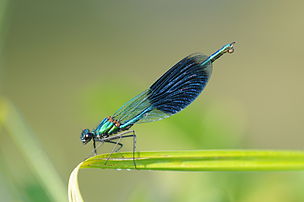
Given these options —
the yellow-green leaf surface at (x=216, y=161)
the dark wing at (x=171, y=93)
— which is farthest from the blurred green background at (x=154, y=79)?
the yellow-green leaf surface at (x=216, y=161)

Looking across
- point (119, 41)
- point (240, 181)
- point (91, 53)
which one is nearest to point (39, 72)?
point (91, 53)

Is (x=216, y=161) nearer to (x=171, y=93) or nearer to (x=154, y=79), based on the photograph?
(x=171, y=93)

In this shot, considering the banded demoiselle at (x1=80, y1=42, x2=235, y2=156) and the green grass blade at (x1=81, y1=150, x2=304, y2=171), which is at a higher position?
the green grass blade at (x1=81, y1=150, x2=304, y2=171)

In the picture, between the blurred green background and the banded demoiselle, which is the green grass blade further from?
the banded demoiselle

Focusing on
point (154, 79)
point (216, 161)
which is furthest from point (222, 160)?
point (154, 79)

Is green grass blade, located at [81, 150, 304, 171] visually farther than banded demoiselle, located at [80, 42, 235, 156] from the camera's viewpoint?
No

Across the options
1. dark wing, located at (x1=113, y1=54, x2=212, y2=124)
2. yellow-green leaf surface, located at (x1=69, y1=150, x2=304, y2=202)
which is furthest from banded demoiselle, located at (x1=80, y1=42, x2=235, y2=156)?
yellow-green leaf surface, located at (x1=69, y1=150, x2=304, y2=202)

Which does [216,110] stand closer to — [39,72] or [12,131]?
[12,131]
